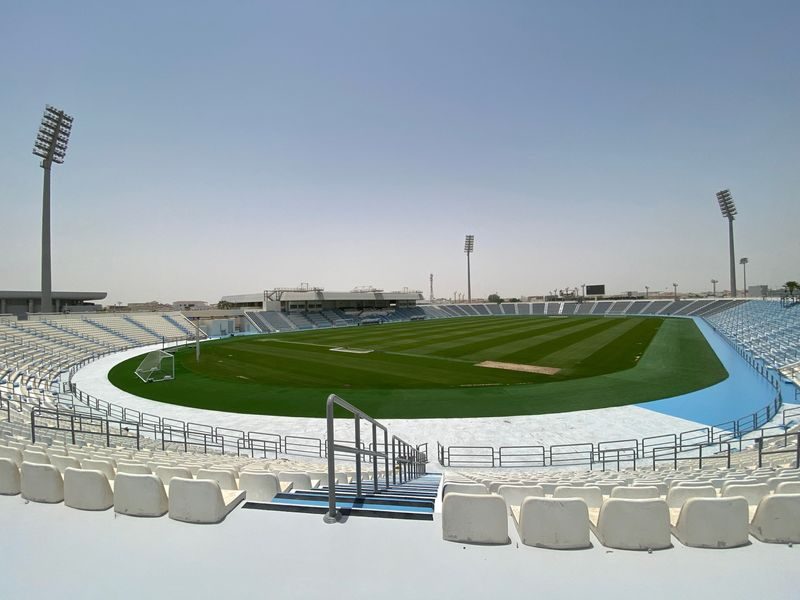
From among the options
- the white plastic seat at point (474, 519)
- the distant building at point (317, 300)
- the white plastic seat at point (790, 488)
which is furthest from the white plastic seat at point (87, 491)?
the distant building at point (317, 300)

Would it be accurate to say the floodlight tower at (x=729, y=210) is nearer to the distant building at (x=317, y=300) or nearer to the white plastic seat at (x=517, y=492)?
the distant building at (x=317, y=300)

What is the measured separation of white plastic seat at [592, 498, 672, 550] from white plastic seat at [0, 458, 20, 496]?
6.42 meters

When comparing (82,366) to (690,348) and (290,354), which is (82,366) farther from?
(690,348)

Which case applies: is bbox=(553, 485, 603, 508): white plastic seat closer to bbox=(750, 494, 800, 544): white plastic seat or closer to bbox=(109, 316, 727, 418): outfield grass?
bbox=(750, 494, 800, 544): white plastic seat

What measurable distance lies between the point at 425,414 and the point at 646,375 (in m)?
16.5

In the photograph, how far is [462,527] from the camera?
11.2 feet

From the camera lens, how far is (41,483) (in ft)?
14.3

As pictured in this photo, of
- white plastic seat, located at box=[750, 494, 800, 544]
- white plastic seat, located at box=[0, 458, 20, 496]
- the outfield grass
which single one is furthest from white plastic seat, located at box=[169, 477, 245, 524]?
the outfield grass

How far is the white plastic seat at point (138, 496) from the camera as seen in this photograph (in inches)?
155

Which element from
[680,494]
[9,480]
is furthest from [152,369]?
[680,494]

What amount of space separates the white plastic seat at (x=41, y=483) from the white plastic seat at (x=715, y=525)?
6.37 metres

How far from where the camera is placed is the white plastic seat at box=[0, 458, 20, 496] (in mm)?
4609

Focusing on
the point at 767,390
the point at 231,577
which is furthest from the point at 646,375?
the point at 231,577

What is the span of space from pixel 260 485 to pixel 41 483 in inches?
91.4
